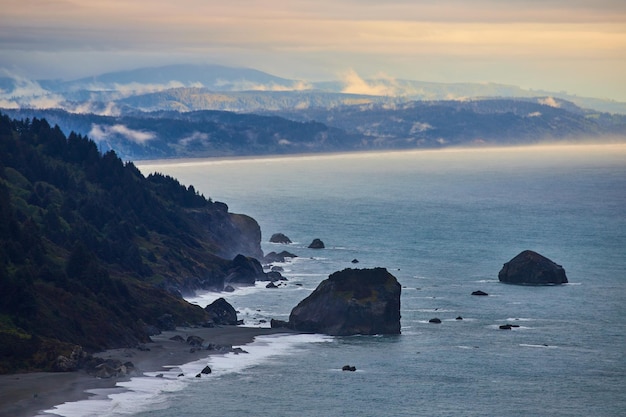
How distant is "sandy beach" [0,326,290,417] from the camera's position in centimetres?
10538

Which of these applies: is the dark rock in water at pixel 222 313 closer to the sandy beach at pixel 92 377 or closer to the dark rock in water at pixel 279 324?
the sandy beach at pixel 92 377

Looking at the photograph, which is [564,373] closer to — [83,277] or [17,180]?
[83,277]

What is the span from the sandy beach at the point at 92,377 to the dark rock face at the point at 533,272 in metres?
49.4

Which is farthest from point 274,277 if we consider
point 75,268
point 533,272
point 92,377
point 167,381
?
point 92,377

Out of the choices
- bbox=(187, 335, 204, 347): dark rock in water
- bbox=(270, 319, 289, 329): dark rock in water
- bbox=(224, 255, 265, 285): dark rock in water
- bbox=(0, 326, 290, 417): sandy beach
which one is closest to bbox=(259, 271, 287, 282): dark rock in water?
bbox=(224, 255, 265, 285): dark rock in water

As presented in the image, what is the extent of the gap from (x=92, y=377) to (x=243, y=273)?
69.1m

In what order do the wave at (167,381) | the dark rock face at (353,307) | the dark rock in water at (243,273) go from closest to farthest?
the wave at (167,381) → the dark rock face at (353,307) → the dark rock in water at (243,273)

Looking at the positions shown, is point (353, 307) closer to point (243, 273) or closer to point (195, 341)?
point (195, 341)

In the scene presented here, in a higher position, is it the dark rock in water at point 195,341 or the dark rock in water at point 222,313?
the dark rock in water at point 222,313

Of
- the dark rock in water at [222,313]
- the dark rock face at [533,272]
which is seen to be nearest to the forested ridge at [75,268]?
the dark rock in water at [222,313]

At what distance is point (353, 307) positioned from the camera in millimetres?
143500

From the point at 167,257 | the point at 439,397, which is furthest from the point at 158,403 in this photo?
the point at 167,257

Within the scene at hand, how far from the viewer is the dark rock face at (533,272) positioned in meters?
182

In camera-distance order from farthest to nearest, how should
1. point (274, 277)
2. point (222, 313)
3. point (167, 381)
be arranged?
point (274, 277), point (222, 313), point (167, 381)
